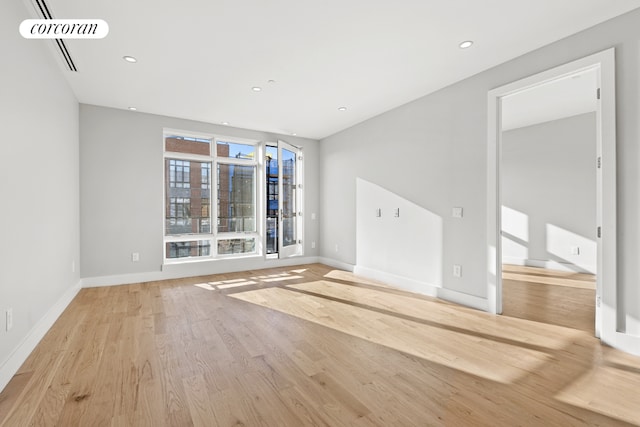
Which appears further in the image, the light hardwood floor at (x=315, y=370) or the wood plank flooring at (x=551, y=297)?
the wood plank flooring at (x=551, y=297)

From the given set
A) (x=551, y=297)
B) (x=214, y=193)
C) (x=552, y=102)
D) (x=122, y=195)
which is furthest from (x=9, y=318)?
(x=552, y=102)

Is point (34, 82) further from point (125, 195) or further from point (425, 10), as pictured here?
point (425, 10)

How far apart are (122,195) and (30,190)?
7.22 ft

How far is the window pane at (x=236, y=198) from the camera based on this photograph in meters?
5.31

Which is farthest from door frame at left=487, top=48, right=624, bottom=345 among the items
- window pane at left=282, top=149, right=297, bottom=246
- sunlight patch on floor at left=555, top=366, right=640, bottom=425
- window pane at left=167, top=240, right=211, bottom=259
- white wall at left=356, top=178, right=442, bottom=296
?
window pane at left=167, top=240, right=211, bottom=259

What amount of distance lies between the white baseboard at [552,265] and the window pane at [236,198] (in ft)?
17.4

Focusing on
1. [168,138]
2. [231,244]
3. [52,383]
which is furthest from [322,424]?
[168,138]

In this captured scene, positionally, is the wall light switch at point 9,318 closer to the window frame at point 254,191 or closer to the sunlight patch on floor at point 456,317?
the sunlight patch on floor at point 456,317

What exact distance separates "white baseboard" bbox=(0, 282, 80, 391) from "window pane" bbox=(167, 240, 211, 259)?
5.24ft

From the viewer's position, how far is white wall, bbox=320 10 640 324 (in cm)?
224

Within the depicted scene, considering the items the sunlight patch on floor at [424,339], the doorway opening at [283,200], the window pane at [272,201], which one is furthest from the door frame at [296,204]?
the sunlight patch on floor at [424,339]

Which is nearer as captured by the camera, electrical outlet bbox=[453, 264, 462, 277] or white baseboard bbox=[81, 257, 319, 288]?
electrical outlet bbox=[453, 264, 462, 277]

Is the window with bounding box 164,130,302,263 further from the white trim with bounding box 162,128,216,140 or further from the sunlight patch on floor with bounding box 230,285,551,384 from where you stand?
the sunlight patch on floor with bounding box 230,285,551,384

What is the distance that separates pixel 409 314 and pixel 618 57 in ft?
9.29
